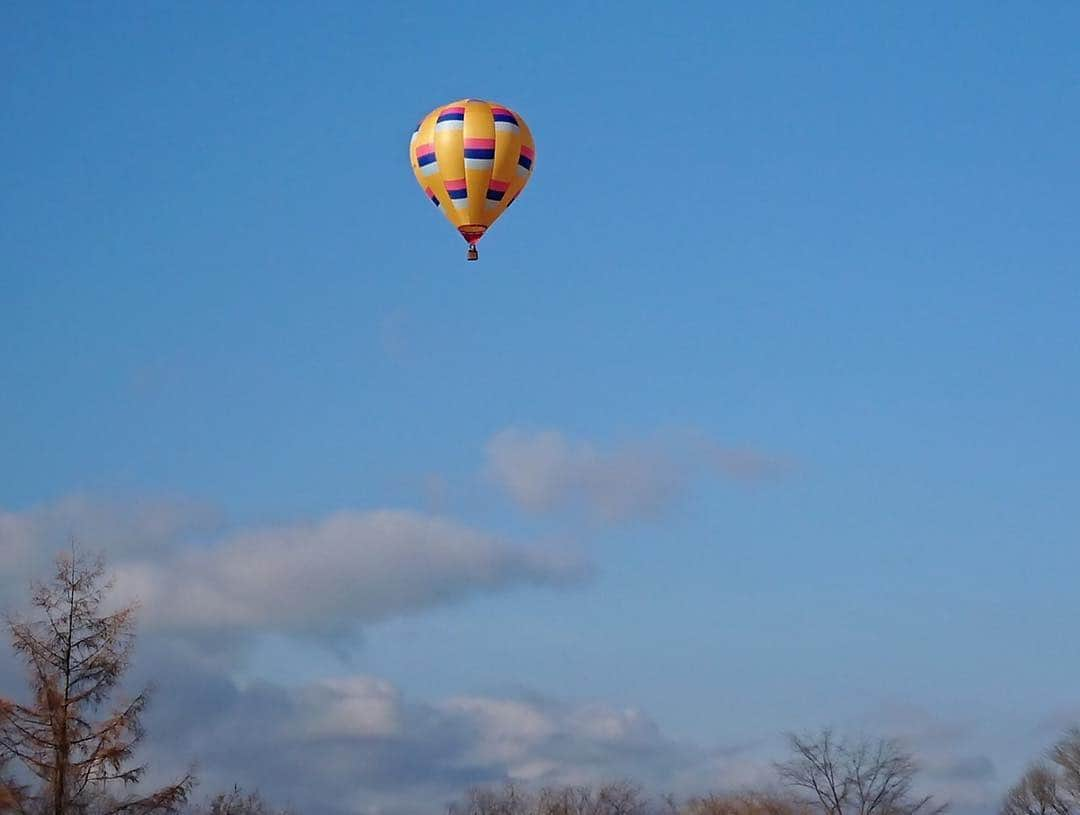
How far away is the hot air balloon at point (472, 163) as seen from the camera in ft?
231

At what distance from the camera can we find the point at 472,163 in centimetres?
7044

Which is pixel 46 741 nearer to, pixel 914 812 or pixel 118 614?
pixel 118 614

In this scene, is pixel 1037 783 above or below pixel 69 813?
above

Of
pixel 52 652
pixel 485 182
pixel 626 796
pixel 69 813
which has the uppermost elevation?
pixel 485 182

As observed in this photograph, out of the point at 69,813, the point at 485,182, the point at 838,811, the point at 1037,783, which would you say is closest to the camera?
the point at 69,813

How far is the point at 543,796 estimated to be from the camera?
13350cm

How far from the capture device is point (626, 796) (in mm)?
133875

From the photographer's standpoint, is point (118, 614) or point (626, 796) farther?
point (626, 796)

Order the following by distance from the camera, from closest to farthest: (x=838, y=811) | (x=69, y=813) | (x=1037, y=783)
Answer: (x=69, y=813) → (x=838, y=811) → (x=1037, y=783)

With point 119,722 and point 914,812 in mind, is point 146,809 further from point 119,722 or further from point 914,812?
point 914,812

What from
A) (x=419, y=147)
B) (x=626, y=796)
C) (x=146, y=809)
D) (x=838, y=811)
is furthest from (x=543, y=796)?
(x=146, y=809)

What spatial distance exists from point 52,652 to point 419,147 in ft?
95.4

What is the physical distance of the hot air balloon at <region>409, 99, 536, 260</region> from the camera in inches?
2773

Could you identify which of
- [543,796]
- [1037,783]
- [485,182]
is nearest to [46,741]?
[485,182]
